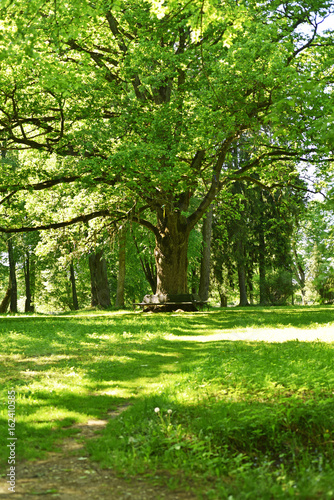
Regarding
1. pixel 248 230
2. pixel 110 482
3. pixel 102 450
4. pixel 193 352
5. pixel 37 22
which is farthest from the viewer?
pixel 248 230

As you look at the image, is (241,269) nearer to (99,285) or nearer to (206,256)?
(206,256)

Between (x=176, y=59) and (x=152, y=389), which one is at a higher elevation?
(x=176, y=59)

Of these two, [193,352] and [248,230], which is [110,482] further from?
[248,230]

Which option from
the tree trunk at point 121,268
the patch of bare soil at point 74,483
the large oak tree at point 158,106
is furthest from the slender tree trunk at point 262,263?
the patch of bare soil at point 74,483

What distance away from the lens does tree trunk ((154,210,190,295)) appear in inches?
845

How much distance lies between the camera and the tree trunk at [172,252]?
2145 centimetres

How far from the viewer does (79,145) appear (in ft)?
58.1

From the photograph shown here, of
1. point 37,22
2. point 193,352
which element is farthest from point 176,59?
point 193,352

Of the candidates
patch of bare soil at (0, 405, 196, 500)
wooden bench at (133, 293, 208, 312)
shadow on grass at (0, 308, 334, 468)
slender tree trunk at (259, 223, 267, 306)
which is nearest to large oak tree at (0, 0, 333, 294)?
wooden bench at (133, 293, 208, 312)

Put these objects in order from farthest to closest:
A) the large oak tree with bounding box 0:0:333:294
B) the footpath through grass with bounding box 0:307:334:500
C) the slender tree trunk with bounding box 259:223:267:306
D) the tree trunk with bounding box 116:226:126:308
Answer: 1. the slender tree trunk with bounding box 259:223:267:306
2. the tree trunk with bounding box 116:226:126:308
3. the large oak tree with bounding box 0:0:333:294
4. the footpath through grass with bounding box 0:307:334:500

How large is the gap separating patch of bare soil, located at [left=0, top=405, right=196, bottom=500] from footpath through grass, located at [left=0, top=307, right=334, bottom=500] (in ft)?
0.47

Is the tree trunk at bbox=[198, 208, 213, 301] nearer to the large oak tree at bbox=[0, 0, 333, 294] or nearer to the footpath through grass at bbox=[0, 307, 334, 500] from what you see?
the large oak tree at bbox=[0, 0, 333, 294]

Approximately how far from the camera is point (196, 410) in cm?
570

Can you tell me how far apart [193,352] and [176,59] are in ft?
36.8
